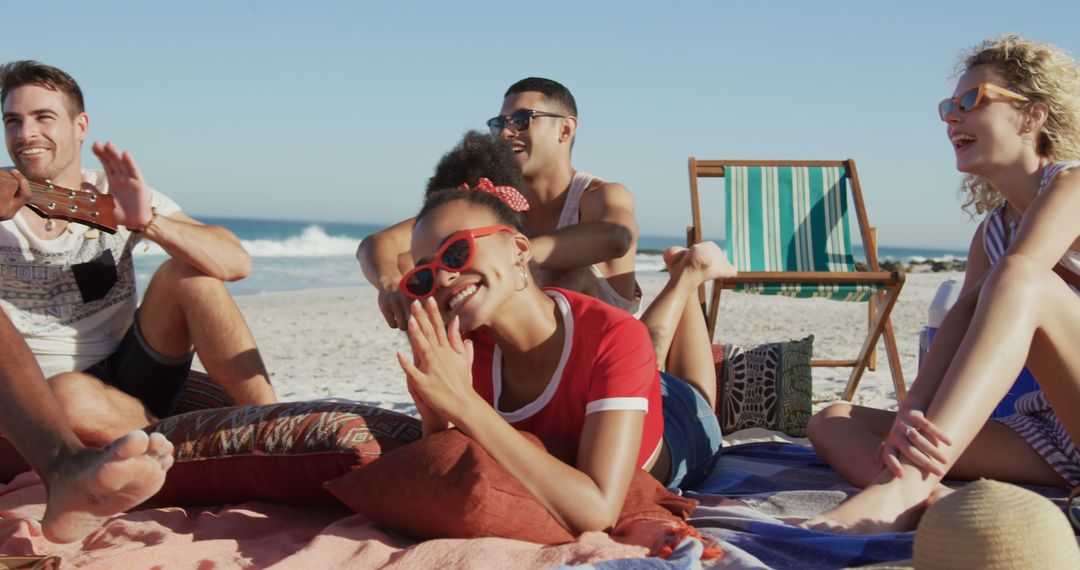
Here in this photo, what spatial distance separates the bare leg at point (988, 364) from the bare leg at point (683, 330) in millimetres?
1196

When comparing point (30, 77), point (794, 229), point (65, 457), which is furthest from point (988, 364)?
point (794, 229)

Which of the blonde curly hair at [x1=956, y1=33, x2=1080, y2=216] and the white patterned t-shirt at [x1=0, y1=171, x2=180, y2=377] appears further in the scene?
the white patterned t-shirt at [x1=0, y1=171, x2=180, y2=377]

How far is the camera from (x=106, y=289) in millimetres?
3770

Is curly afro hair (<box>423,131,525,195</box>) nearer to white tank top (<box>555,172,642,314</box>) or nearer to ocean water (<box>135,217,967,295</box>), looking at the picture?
white tank top (<box>555,172,642,314</box>)

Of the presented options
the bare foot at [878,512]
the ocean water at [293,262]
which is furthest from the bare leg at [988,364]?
the ocean water at [293,262]

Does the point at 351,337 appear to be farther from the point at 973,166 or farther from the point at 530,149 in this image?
the point at 973,166

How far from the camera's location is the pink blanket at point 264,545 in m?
2.27

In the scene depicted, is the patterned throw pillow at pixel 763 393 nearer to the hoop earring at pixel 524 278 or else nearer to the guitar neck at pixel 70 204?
the hoop earring at pixel 524 278

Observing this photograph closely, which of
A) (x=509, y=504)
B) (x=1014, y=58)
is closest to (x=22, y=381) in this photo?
(x=509, y=504)

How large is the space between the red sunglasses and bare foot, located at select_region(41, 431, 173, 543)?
79 centimetres

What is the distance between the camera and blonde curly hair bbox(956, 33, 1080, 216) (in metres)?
3.15

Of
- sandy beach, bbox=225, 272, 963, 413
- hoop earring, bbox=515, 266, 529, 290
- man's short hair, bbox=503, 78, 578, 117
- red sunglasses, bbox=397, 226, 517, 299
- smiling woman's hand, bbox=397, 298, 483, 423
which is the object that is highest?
man's short hair, bbox=503, 78, 578, 117

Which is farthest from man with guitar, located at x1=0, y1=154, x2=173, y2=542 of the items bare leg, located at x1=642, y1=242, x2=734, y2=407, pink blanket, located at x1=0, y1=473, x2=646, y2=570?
bare leg, located at x1=642, y1=242, x2=734, y2=407

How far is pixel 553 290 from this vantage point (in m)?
2.99
